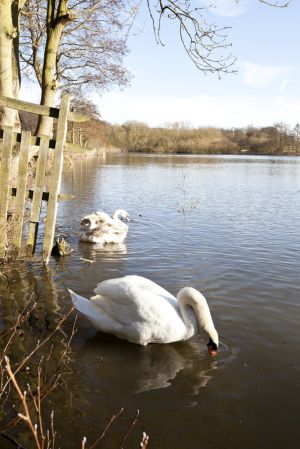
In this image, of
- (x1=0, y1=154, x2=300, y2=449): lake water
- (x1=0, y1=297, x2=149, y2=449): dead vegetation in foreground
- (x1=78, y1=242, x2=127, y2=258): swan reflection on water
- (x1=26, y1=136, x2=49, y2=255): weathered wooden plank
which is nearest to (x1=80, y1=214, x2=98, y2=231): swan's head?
(x1=78, y1=242, x2=127, y2=258): swan reflection on water

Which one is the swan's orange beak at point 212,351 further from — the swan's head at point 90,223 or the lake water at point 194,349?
the swan's head at point 90,223

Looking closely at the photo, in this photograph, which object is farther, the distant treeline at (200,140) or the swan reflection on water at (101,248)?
the distant treeline at (200,140)

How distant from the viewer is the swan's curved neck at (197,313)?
4527 millimetres

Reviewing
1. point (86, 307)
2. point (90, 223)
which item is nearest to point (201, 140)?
point (90, 223)

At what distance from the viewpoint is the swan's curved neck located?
4.53m

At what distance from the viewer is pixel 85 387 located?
3.95 metres

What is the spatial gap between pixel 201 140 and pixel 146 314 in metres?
96.0

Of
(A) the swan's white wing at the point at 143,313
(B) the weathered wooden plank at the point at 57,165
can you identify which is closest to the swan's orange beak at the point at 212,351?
(A) the swan's white wing at the point at 143,313

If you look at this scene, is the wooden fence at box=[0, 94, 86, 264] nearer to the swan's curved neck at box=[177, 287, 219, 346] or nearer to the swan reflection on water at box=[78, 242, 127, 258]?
the swan reflection on water at box=[78, 242, 127, 258]

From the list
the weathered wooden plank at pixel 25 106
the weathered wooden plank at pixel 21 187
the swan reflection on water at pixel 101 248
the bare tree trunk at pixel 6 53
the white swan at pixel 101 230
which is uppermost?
the bare tree trunk at pixel 6 53

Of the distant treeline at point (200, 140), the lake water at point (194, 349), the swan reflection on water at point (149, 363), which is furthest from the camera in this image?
the distant treeline at point (200, 140)

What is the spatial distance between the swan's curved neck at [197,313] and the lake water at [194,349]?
281 mm

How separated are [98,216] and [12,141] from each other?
3620 mm

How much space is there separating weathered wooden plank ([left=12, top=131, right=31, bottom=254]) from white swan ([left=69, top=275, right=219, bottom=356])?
8.07ft
